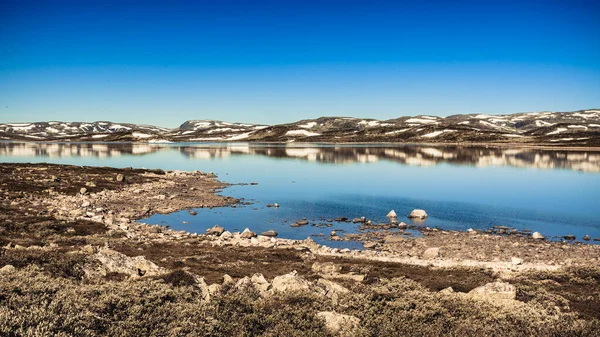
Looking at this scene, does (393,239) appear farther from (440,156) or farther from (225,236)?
(440,156)

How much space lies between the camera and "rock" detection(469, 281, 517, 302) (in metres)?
12.7

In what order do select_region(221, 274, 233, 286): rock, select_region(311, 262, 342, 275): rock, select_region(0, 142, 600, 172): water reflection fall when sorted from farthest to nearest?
select_region(0, 142, 600, 172): water reflection
select_region(311, 262, 342, 275): rock
select_region(221, 274, 233, 286): rock

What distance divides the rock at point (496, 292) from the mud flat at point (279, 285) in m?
0.03

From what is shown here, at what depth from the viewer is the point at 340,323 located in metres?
10.9

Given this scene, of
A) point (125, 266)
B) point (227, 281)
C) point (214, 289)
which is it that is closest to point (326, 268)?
point (227, 281)

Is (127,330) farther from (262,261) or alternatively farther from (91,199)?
(91,199)

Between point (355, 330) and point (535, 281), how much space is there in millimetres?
9855

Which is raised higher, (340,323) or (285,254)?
(340,323)

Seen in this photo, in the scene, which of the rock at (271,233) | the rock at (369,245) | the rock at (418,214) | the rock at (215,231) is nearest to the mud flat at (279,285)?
the rock at (369,245)

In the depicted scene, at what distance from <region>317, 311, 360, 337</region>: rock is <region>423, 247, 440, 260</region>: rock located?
1282cm

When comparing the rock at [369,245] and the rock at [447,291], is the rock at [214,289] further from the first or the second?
the rock at [369,245]

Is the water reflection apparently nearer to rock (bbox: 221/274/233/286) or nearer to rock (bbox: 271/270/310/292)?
rock (bbox: 221/274/233/286)

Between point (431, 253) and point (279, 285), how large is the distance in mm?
12899

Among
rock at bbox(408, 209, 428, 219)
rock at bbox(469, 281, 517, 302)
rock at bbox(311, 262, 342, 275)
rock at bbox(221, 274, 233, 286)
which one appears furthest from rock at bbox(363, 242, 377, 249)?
rock at bbox(221, 274, 233, 286)
